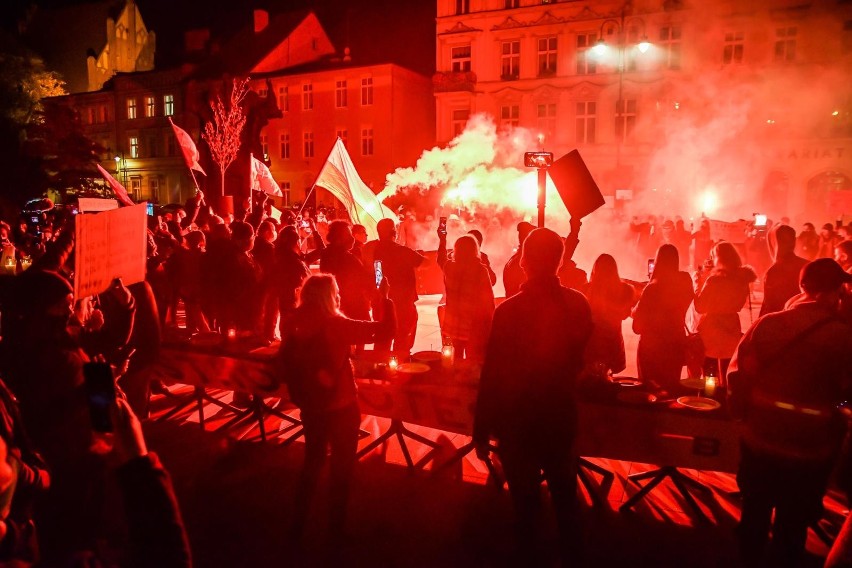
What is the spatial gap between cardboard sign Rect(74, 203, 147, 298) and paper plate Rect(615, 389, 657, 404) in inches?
139

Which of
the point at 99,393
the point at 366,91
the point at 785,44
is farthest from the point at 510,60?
the point at 99,393

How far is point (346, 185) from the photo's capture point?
35.5ft

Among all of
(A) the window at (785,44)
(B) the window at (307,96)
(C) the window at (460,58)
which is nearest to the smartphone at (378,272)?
(A) the window at (785,44)

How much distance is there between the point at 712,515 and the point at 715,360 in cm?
271

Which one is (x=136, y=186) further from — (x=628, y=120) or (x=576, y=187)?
(x=576, y=187)

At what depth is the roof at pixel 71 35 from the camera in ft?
169

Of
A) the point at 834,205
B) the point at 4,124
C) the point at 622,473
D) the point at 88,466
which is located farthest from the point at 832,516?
the point at 4,124

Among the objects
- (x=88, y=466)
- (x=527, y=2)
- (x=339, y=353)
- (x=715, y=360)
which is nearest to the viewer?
(x=88, y=466)

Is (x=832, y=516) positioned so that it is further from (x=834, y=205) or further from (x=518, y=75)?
(x=518, y=75)

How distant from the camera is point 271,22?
4438 cm

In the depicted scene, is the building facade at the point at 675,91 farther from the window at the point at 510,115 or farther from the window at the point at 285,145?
the window at the point at 285,145

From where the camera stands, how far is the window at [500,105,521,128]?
3616 cm

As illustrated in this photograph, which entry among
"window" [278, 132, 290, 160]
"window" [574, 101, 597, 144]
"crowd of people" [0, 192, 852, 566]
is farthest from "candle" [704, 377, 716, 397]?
"window" [278, 132, 290, 160]

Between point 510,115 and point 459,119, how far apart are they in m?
3.06
